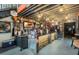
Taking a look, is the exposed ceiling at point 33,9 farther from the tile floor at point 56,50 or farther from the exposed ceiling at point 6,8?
the tile floor at point 56,50

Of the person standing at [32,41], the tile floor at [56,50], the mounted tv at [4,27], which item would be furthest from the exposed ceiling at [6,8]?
the tile floor at [56,50]

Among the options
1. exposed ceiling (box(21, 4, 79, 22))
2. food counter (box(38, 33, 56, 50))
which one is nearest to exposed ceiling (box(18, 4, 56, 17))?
exposed ceiling (box(21, 4, 79, 22))

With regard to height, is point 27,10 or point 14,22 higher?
point 27,10

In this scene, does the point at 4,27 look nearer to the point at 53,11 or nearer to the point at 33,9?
the point at 33,9

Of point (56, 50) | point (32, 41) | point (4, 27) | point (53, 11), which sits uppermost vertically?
point (53, 11)

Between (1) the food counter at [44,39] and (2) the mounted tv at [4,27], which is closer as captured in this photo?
(2) the mounted tv at [4,27]

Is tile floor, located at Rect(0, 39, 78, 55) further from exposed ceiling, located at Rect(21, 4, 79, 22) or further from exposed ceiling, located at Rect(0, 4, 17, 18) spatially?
exposed ceiling, located at Rect(0, 4, 17, 18)

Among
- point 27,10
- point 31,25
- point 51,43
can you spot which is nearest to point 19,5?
point 27,10

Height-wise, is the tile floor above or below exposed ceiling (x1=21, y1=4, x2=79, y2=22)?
below

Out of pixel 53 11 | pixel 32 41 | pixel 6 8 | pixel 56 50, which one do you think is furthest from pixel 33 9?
pixel 56 50

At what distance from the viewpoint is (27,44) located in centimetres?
285

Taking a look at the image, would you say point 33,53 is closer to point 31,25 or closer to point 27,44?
point 27,44

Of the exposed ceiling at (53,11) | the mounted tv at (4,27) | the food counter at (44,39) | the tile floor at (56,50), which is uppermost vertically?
the exposed ceiling at (53,11)
